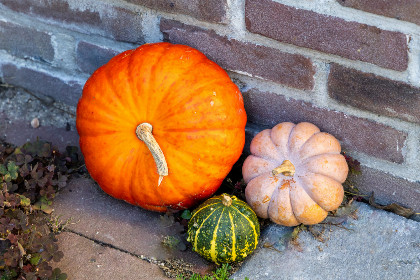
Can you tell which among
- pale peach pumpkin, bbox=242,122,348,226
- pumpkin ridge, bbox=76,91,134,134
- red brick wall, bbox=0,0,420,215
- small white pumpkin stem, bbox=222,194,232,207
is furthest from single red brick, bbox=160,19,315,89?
small white pumpkin stem, bbox=222,194,232,207

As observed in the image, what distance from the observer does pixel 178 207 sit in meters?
2.38

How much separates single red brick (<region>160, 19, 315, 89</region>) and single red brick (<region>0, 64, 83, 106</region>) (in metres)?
0.75

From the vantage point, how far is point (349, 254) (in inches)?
85.2

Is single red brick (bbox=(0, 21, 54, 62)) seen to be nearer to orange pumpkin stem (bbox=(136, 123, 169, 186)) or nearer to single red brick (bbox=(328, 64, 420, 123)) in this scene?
orange pumpkin stem (bbox=(136, 123, 169, 186))

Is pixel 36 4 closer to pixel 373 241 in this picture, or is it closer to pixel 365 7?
pixel 365 7

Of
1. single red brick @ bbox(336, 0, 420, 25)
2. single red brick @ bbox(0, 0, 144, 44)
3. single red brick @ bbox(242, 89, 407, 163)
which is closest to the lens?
single red brick @ bbox(336, 0, 420, 25)

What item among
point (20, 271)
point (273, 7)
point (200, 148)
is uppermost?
point (273, 7)

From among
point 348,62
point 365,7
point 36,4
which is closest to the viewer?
point 365,7

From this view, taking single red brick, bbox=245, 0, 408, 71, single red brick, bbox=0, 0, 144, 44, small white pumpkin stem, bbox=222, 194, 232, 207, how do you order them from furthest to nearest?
single red brick, bbox=0, 0, 144, 44
small white pumpkin stem, bbox=222, 194, 232, 207
single red brick, bbox=245, 0, 408, 71

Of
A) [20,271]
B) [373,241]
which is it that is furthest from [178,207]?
[373,241]

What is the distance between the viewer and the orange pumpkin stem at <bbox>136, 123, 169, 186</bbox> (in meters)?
2.14

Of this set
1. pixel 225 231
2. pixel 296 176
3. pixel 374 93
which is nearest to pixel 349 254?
pixel 296 176

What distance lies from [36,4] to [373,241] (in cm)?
210

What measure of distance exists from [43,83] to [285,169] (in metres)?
1.61
